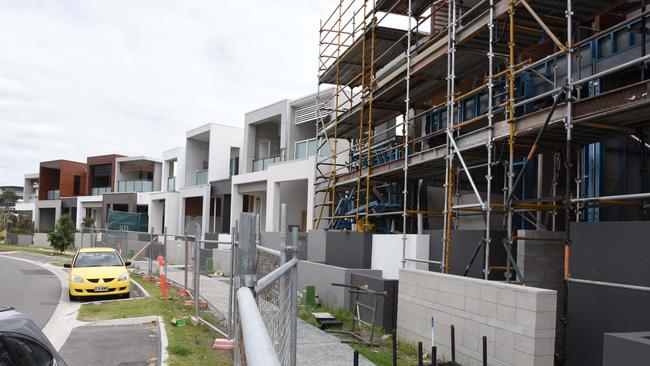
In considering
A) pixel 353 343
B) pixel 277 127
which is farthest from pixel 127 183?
pixel 353 343

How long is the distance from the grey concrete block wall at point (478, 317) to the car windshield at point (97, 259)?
969 centimetres

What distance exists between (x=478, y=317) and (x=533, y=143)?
314cm

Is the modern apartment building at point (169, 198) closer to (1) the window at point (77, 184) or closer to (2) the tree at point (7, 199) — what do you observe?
(1) the window at point (77, 184)

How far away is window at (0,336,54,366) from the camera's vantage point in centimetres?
345

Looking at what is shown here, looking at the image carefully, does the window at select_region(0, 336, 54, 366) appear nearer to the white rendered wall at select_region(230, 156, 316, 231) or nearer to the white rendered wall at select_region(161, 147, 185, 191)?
the white rendered wall at select_region(230, 156, 316, 231)

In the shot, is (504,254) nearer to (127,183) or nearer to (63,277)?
(63,277)

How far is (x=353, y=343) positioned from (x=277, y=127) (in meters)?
19.8

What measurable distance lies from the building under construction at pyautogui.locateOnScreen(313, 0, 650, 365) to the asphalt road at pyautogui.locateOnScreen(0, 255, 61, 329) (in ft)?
27.2

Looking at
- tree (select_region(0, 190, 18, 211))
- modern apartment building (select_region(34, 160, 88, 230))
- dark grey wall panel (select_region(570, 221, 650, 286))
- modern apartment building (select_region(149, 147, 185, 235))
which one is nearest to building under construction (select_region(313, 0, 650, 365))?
dark grey wall panel (select_region(570, 221, 650, 286))

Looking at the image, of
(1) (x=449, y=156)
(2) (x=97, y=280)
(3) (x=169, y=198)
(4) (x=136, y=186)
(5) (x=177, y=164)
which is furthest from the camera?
(4) (x=136, y=186)

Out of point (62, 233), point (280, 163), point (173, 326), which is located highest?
point (280, 163)

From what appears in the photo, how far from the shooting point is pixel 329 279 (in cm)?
1380

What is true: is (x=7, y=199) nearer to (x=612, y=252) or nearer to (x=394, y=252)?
(x=394, y=252)

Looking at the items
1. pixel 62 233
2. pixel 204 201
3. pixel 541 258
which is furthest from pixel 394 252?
pixel 62 233
